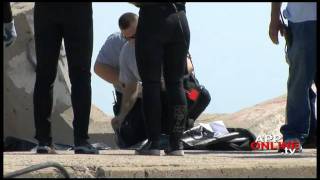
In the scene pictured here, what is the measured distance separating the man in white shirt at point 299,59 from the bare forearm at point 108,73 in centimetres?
178

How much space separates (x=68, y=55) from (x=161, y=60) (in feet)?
2.07

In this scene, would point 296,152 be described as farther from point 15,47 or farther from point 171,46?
point 15,47

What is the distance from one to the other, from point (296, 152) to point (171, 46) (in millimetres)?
1154

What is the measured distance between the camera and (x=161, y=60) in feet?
23.1

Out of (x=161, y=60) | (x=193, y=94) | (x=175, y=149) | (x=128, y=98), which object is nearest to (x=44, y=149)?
(x=175, y=149)

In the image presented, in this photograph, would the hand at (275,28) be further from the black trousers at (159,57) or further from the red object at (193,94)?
the red object at (193,94)

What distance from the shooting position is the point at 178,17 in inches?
277

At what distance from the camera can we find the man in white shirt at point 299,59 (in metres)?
7.18

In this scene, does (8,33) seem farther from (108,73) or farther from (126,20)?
(108,73)

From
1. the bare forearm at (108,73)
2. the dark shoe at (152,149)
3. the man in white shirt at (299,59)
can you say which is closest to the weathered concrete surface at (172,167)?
the dark shoe at (152,149)

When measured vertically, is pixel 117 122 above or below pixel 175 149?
below

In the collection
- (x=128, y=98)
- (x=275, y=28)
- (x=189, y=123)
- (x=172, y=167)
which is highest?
(x=275, y=28)

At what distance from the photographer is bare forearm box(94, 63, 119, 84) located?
28.7ft

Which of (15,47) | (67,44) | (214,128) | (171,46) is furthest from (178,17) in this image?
(15,47)
